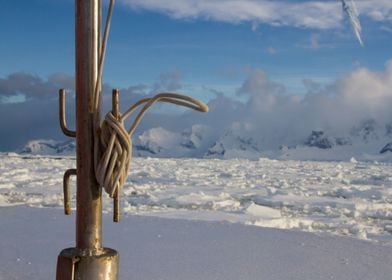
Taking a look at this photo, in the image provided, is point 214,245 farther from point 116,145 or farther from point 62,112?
point 116,145

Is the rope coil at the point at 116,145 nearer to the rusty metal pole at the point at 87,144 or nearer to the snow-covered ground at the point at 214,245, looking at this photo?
the rusty metal pole at the point at 87,144

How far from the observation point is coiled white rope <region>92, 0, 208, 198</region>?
1.28 meters

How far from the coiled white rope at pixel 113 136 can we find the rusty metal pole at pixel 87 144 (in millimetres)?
19

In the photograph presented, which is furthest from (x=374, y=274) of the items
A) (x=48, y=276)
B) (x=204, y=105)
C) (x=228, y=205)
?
(x=228, y=205)

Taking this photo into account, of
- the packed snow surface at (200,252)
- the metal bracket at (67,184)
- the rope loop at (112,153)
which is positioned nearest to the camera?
the rope loop at (112,153)

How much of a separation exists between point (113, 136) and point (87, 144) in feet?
0.34

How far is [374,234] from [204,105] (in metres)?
4.14

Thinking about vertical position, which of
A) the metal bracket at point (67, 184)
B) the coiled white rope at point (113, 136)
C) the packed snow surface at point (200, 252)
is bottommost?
the packed snow surface at point (200, 252)

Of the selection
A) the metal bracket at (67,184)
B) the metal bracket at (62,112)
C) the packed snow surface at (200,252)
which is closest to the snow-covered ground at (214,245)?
the packed snow surface at (200,252)

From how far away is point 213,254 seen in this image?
333 cm

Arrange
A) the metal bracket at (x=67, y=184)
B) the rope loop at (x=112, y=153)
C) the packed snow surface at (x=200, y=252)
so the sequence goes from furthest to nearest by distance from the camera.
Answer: the packed snow surface at (x=200, y=252) → the metal bracket at (x=67, y=184) → the rope loop at (x=112, y=153)

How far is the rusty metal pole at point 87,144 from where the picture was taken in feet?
4.34

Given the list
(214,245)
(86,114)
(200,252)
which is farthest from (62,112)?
(214,245)

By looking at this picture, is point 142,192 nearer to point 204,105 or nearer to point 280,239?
point 280,239
